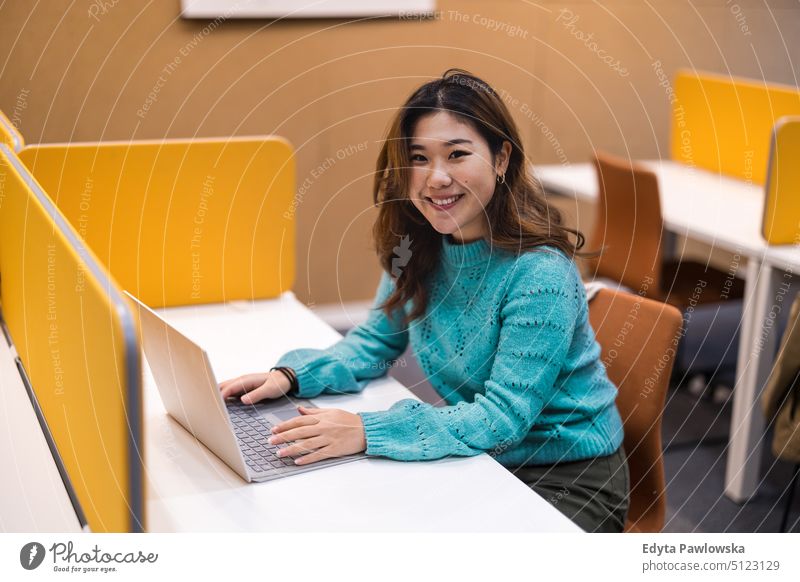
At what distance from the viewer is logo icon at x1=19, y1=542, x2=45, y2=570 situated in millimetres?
1046

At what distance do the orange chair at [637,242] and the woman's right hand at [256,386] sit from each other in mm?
1302

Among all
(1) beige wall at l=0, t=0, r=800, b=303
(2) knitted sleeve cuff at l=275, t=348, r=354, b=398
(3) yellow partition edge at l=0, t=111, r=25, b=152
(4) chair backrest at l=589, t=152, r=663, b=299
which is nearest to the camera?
(2) knitted sleeve cuff at l=275, t=348, r=354, b=398

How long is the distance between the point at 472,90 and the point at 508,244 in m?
0.22

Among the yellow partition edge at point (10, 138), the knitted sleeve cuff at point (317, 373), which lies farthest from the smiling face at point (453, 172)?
the yellow partition edge at point (10, 138)

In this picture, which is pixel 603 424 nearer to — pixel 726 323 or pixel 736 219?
pixel 736 219

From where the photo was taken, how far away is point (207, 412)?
107cm

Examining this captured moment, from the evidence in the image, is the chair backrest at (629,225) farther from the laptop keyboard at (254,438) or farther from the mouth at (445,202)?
the laptop keyboard at (254,438)

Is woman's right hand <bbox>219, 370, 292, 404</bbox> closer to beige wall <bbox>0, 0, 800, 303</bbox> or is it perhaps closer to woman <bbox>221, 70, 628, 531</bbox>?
woman <bbox>221, 70, 628, 531</bbox>

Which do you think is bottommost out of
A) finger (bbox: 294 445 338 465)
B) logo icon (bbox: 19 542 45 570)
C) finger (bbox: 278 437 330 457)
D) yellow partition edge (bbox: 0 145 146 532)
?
logo icon (bbox: 19 542 45 570)

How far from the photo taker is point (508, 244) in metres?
1.24

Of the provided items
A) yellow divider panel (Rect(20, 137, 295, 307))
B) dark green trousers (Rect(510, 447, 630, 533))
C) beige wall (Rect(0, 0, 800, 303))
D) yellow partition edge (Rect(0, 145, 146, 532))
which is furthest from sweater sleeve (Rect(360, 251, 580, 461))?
beige wall (Rect(0, 0, 800, 303))

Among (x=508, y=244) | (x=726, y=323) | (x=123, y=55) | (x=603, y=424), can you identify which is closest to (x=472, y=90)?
(x=508, y=244)

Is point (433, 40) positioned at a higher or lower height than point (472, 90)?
higher

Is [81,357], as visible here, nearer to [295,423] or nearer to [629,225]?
[295,423]
